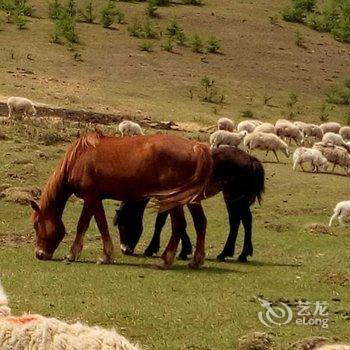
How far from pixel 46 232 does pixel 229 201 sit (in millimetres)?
2912

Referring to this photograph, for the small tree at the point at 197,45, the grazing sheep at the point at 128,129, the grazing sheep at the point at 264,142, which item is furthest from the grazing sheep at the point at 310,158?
the small tree at the point at 197,45

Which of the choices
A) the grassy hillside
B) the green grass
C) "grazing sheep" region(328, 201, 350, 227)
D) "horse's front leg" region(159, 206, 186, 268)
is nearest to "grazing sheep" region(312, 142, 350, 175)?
the green grass

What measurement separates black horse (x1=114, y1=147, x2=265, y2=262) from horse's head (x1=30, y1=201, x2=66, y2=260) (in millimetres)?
1233

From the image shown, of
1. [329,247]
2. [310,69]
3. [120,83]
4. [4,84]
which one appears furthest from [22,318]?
[310,69]

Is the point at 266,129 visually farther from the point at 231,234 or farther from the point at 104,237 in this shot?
the point at 104,237

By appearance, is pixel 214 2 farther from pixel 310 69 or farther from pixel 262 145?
pixel 262 145

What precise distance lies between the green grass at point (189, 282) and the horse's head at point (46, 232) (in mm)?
212

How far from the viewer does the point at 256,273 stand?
38.3ft

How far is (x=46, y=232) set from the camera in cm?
1241

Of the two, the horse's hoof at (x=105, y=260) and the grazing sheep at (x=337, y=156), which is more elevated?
the horse's hoof at (x=105, y=260)

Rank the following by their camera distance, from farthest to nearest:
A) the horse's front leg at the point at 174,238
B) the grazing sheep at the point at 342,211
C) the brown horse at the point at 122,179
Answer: the grazing sheep at the point at 342,211, the horse's front leg at the point at 174,238, the brown horse at the point at 122,179

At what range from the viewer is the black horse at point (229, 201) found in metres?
12.7

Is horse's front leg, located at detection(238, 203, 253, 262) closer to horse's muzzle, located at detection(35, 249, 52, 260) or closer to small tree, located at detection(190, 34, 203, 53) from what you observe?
horse's muzzle, located at detection(35, 249, 52, 260)

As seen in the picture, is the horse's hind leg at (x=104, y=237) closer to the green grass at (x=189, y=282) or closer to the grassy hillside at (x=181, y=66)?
the green grass at (x=189, y=282)
